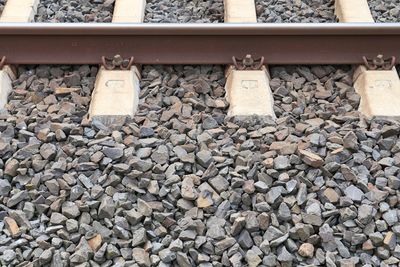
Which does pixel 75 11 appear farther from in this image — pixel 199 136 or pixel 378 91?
pixel 378 91

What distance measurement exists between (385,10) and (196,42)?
4.92 ft

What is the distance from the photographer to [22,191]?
285 cm

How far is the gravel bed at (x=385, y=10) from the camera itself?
415 cm

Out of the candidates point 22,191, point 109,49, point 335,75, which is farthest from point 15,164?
point 335,75

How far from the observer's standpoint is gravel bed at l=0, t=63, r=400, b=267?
8.62 feet

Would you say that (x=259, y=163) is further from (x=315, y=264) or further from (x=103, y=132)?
(x=103, y=132)

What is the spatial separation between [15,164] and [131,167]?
610 millimetres

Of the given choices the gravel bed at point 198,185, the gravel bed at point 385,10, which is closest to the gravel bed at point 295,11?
the gravel bed at point 385,10

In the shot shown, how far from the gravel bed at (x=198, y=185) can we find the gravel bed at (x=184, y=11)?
873mm

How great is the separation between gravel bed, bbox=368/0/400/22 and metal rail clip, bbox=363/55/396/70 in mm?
539

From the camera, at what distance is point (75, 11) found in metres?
4.16

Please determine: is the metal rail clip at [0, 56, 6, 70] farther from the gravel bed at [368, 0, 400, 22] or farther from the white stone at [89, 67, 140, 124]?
the gravel bed at [368, 0, 400, 22]

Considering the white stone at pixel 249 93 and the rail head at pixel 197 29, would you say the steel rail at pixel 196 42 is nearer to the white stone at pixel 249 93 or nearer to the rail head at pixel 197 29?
the rail head at pixel 197 29

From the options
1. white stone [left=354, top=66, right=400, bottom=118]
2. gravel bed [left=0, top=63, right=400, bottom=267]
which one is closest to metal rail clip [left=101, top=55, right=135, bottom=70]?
gravel bed [left=0, top=63, right=400, bottom=267]
